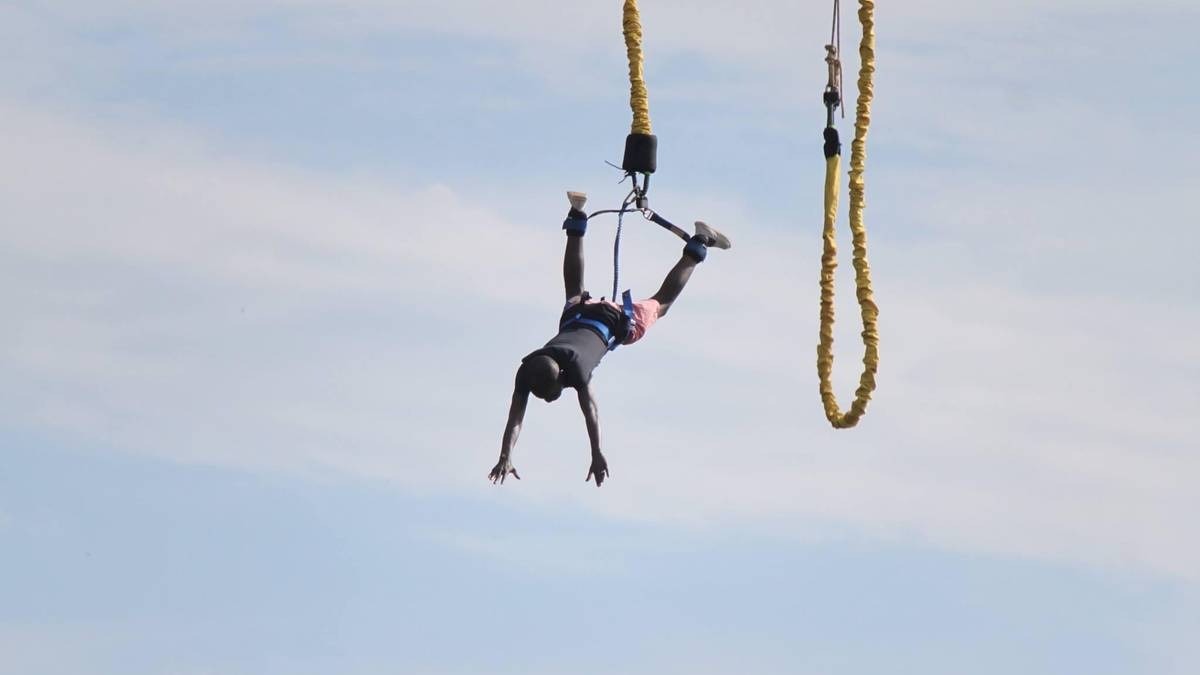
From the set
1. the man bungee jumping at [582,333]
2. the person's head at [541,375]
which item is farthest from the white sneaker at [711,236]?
the person's head at [541,375]

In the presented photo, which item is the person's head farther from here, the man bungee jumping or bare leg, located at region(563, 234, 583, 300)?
bare leg, located at region(563, 234, 583, 300)

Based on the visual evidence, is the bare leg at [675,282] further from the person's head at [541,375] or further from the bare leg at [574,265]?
the person's head at [541,375]

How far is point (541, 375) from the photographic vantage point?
21.0 metres

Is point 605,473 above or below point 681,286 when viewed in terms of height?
below

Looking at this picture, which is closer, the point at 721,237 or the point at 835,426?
the point at 835,426

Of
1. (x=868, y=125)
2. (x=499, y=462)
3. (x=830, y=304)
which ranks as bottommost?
(x=499, y=462)

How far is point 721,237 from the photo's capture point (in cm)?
2334

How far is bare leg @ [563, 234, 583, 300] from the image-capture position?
22875 mm

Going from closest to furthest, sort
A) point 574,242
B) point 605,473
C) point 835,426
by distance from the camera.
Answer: point 835,426 → point 605,473 → point 574,242

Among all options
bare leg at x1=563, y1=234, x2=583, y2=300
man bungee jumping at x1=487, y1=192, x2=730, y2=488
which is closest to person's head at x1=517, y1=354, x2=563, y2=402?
man bungee jumping at x1=487, y1=192, x2=730, y2=488

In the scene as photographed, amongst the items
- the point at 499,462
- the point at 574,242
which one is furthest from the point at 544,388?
the point at 574,242

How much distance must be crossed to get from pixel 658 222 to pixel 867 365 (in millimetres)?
2857

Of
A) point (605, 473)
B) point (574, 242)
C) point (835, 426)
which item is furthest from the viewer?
point (574, 242)

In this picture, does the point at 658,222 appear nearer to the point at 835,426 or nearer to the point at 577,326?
the point at 577,326
